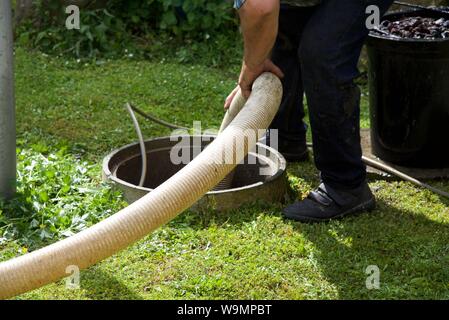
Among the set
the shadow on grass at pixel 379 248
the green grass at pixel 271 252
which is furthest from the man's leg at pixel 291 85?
the shadow on grass at pixel 379 248

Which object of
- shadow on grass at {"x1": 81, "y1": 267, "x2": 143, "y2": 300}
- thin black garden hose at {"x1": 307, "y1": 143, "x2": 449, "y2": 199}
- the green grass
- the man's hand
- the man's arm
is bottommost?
shadow on grass at {"x1": 81, "y1": 267, "x2": 143, "y2": 300}

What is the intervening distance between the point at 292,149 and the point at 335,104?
43.9 inches

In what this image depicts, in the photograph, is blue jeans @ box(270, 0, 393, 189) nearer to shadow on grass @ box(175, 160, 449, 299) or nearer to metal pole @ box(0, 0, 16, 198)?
shadow on grass @ box(175, 160, 449, 299)

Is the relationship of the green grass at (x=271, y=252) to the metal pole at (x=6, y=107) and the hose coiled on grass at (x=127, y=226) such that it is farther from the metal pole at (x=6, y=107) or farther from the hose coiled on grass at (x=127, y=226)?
the hose coiled on grass at (x=127, y=226)

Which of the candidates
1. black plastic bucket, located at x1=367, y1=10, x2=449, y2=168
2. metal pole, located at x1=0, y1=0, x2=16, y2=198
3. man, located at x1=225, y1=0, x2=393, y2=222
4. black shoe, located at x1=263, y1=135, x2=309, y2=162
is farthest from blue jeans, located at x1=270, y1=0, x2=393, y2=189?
metal pole, located at x1=0, y1=0, x2=16, y2=198

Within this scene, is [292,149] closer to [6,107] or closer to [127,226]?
[6,107]

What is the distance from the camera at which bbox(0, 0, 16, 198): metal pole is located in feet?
13.1

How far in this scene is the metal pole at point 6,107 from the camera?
400 cm

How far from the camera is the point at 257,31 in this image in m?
3.46

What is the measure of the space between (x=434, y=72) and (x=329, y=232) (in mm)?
1272

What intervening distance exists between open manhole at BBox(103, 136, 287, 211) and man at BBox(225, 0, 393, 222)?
8.5 inches
